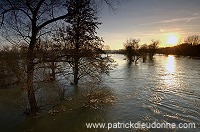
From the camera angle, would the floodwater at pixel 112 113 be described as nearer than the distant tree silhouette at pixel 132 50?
Yes

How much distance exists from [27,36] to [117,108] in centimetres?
824

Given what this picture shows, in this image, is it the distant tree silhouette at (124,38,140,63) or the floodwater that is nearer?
the floodwater

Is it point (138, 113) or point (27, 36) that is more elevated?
point (27, 36)

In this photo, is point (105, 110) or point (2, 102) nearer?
point (105, 110)

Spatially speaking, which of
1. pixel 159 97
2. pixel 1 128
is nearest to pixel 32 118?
pixel 1 128

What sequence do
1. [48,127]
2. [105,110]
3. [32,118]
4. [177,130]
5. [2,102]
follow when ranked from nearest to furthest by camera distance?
1. [177,130]
2. [48,127]
3. [32,118]
4. [105,110]
5. [2,102]

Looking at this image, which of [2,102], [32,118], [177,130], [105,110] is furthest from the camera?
[2,102]

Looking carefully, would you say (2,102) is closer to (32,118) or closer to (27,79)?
(32,118)

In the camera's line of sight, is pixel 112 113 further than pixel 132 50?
No

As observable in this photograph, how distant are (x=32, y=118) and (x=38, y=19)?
6.59 m

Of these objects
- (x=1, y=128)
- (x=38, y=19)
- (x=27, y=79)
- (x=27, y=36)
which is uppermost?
(x=38, y=19)

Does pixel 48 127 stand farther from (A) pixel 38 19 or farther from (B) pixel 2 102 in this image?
(B) pixel 2 102

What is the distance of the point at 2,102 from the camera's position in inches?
691

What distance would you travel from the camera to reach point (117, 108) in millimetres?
14719
